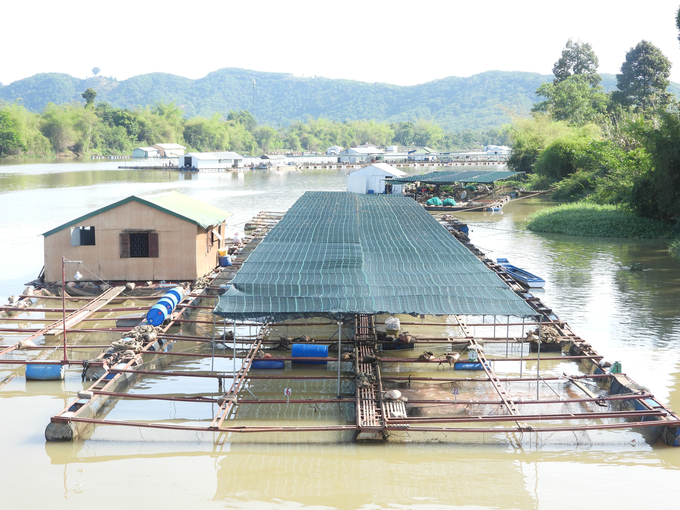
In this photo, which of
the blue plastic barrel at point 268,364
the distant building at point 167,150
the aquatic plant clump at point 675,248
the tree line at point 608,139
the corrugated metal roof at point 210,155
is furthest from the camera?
the distant building at point 167,150

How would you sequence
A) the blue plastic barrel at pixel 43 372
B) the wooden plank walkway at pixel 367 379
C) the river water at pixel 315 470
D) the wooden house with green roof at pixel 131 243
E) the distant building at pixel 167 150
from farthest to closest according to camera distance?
the distant building at pixel 167 150
the wooden house with green roof at pixel 131 243
the blue plastic barrel at pixel 43 372
the wooden plank walkway at pixel 367 379
the river water at pixel 315 470

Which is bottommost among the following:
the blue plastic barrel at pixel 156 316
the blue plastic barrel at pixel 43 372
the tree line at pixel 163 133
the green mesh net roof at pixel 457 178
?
the blue plastic barrel at pixel 43 372

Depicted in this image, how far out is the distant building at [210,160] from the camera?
9669 centimetres

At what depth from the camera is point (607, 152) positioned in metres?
45.5

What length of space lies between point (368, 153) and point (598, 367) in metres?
119

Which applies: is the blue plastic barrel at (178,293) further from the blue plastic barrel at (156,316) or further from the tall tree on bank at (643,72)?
the tall tree on bank at (643,72)

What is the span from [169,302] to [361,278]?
6062 mm

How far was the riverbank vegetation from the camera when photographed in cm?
3247

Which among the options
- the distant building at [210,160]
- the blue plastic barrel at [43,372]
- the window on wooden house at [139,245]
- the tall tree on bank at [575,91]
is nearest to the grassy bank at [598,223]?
the window on wooden house at [139,245]

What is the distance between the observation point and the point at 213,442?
11484 mm

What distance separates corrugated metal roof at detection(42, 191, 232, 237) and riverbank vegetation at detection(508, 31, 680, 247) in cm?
2150

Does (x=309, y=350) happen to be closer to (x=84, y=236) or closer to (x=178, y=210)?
(x=178, y=210)

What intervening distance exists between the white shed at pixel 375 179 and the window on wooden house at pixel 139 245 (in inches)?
1312

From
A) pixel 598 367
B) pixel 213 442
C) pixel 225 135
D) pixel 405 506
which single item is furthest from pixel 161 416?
pixel 225 135
